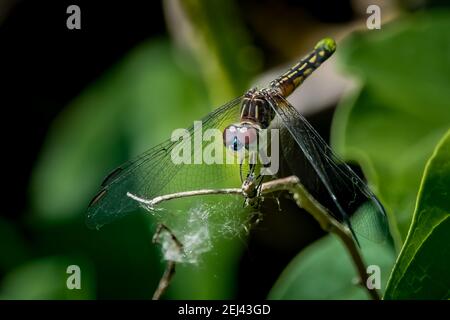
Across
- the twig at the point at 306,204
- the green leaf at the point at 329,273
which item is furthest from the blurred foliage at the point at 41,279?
the twig at the point at 306,204

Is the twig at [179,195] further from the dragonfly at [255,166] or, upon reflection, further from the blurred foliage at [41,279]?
the blurred foliage at [41,279]

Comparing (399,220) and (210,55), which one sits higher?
(210,55)

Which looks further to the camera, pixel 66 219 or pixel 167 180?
pixel 66 219

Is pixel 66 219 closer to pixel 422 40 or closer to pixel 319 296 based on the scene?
pixel 319 296

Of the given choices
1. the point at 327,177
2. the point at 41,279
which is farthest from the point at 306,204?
the point at 41,279

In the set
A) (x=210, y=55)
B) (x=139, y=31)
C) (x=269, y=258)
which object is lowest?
(x=269, y=258)

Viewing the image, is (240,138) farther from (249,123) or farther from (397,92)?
(397,92)

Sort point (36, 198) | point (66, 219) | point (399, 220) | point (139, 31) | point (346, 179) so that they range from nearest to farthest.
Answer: point (346, 179)
point (399, 220)
point (66, 219)
point (36, 198)
point (139, 31)
